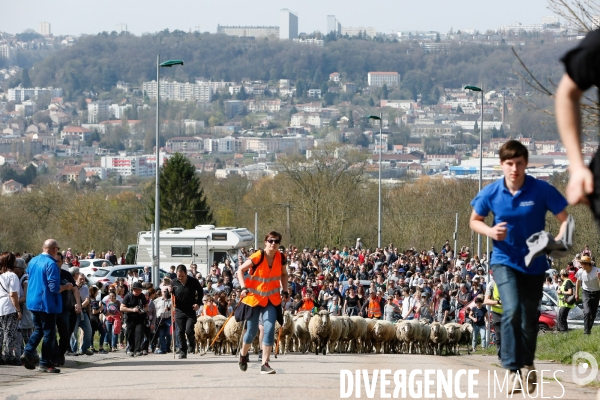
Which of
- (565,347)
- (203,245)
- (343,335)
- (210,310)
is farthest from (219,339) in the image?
(203,245)

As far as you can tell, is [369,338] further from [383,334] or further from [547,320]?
[547,320]

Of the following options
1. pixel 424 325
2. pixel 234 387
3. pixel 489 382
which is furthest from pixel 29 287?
pixel 424 325

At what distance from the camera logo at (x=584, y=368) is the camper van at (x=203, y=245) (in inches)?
1238

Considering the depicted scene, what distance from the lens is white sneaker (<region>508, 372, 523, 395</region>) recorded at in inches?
319

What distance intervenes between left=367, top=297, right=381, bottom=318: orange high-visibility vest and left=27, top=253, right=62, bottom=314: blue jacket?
12076 millimetres

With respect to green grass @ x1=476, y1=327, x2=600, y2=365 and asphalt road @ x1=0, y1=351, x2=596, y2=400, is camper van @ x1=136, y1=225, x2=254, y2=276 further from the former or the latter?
asphalt road @ x1=0, y1=351, x2=596, y2=400

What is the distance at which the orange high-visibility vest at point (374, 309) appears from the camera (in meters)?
24.5

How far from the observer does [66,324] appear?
1441 cm

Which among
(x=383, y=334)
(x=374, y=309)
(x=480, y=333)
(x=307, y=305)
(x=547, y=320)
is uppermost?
(x=307, y=305)

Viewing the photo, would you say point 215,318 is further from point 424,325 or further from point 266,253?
point 266,253

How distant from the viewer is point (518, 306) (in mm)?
7949

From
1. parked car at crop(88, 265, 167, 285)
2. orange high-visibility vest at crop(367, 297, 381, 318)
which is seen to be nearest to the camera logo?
orange high-visibility vest at crop(367, 297, 381, 318)

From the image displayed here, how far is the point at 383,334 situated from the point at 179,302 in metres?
5.51

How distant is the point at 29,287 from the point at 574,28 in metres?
7.78
